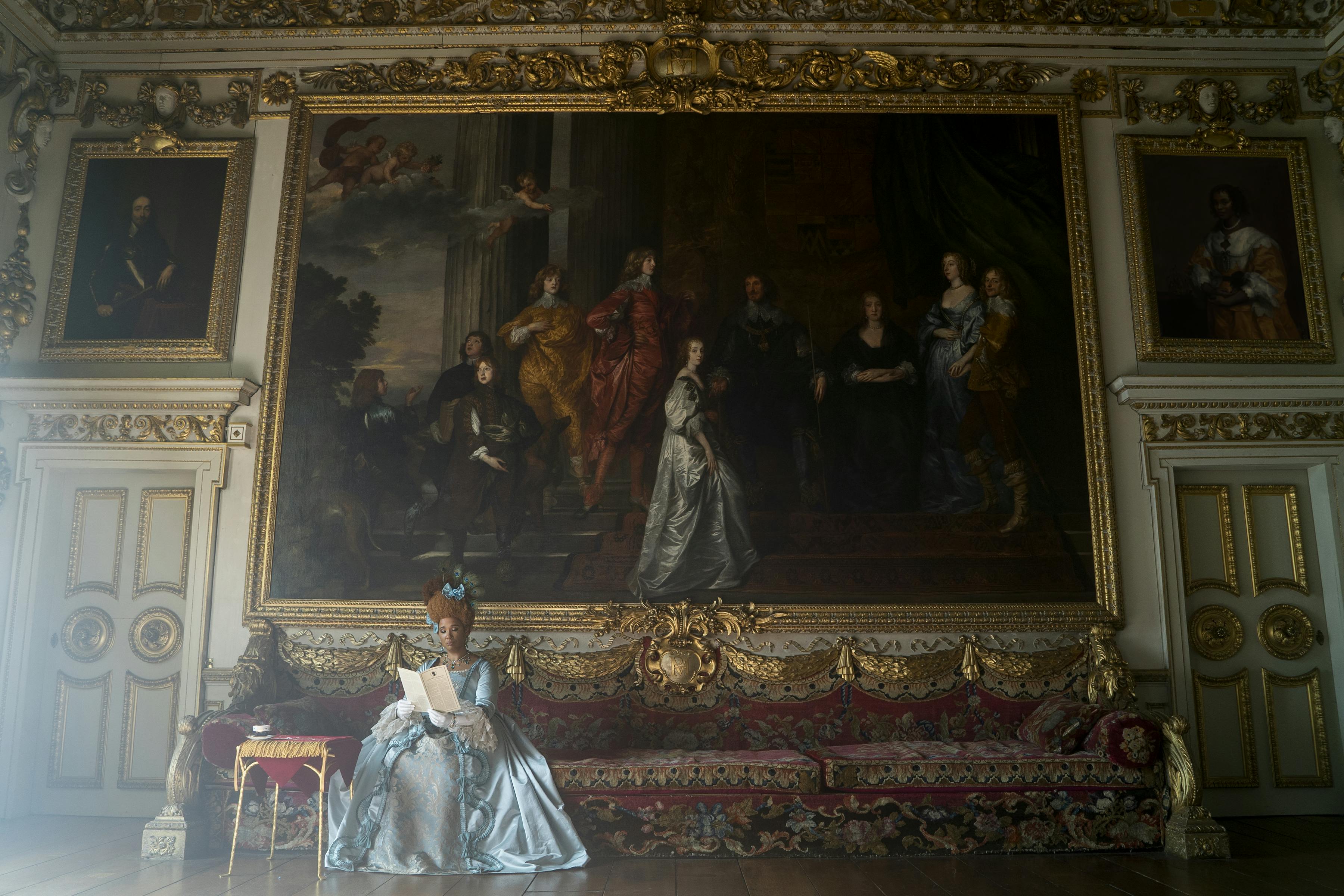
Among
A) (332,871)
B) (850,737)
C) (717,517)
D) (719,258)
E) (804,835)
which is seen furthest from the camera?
(719,258)

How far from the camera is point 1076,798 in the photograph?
544 centimetres

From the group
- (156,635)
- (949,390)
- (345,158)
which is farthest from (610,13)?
(156,635)

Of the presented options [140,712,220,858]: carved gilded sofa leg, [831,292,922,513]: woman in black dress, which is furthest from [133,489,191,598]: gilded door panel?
[831,292,922,513]: woman in black dress

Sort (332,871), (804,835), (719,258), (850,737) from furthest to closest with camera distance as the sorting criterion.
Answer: (719,258) < (850,737) < (804,835) < (332,871)

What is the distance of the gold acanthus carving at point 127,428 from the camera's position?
7.04m

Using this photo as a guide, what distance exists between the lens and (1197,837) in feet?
17.4

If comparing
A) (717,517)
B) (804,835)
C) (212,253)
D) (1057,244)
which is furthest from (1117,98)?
(212,253)

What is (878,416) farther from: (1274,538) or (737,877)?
(737,877)

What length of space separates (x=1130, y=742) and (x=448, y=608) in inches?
166

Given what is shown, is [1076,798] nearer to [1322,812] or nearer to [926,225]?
[1322,812]

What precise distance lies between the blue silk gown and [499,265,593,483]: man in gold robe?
A: 100 inches

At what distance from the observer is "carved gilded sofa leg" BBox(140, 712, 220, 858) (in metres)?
5.28

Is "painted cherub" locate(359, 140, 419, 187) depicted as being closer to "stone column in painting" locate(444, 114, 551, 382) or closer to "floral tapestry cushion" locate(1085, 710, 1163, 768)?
"stone column in painting" locate(444, 114, 551, 382)

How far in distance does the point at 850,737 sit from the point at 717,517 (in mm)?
1836
